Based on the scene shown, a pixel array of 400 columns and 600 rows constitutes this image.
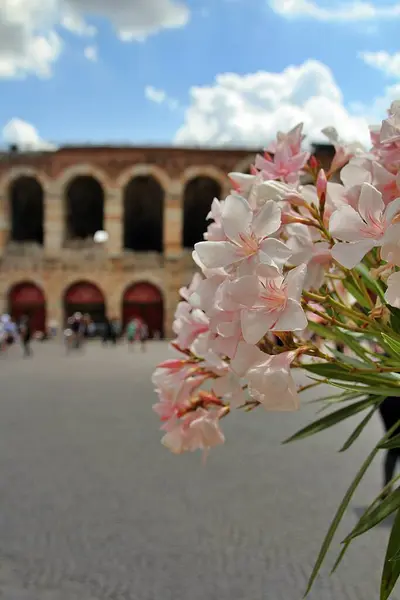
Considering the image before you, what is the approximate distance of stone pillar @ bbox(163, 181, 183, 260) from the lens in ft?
92.2

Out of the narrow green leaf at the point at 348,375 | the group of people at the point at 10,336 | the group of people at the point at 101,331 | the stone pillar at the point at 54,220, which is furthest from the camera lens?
the stone pillar at the point at 54,220

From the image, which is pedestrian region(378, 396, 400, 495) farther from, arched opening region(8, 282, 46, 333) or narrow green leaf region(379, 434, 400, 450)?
arched opening region(8, 282, 46, 333)

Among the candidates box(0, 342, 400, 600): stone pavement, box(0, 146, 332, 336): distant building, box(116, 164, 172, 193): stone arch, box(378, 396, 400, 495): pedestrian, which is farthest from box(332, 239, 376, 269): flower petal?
box(116, 164, 172, 193): stone arch

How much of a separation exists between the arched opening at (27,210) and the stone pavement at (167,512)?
960 inches

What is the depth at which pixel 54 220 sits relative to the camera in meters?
28.5

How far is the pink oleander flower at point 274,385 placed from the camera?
4.03 ft

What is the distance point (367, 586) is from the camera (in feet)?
12.0

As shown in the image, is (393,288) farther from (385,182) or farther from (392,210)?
(385,182)

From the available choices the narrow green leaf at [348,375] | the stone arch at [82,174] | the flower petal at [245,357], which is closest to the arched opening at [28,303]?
the stone arch at [82,174]

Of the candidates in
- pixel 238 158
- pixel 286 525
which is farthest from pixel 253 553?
pixel 238 158

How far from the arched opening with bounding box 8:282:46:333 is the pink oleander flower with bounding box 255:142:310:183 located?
2797 cm

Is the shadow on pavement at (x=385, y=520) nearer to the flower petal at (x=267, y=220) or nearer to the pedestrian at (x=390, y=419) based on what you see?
the pedestrian at (x=390, y=419)

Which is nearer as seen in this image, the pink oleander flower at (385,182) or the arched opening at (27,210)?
the pink oleander flower at (385,182)

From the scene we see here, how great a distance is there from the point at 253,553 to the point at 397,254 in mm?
3352
